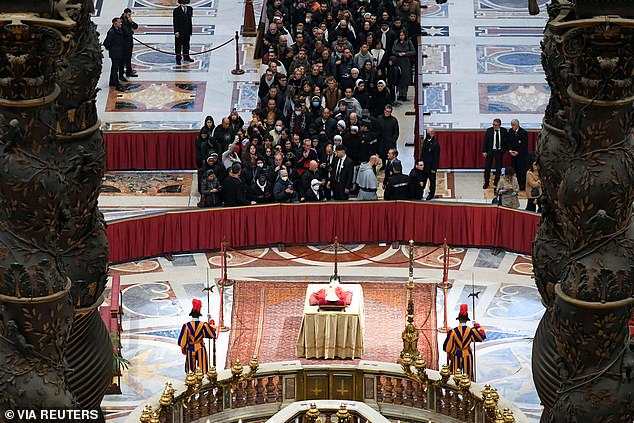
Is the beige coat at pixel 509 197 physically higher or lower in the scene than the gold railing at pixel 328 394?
higher

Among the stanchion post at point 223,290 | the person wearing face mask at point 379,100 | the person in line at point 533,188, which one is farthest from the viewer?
the person wearing face mask at point 379,100

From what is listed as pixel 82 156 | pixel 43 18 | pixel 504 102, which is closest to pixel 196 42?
pixel 504 102

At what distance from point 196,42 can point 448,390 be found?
18.3 meters

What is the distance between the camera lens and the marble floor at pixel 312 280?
2753cm

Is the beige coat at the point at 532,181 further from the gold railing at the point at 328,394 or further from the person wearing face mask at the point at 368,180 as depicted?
the gold railing at the point at 328,394

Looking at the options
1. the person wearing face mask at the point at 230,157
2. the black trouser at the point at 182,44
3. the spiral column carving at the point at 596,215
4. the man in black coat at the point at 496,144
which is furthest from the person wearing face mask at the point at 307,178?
the spiral column carving at the point at 596,215

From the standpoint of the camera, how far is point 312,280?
30484mm

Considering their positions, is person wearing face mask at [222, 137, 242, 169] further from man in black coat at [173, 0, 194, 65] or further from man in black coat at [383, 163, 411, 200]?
man in black coat at [173, 0, 194, 65]

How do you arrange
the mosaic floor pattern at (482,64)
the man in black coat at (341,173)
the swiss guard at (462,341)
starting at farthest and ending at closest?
1. the mosaic floor pattern at (482,64)
2. the man in black coat at (341,173)
3. the swiss guard at (462,341)

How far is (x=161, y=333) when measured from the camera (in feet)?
94.6

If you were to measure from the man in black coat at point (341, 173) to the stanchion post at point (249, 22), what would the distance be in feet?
31.9

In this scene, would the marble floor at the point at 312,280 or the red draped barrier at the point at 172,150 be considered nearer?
the marble floor at the point at 312,280

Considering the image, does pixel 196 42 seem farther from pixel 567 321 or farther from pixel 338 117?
pixel 567 321

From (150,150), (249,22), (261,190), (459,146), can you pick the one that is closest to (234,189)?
(261,190)
